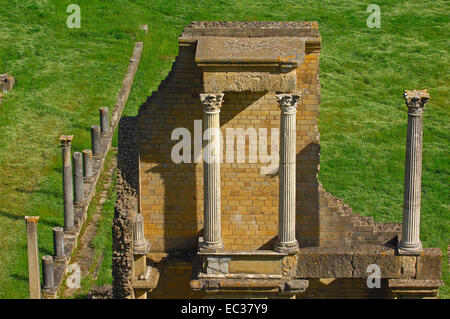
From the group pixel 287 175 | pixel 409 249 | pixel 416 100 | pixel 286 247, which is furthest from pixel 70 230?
pixel 416 100

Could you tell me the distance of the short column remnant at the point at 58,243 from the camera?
1109 inches

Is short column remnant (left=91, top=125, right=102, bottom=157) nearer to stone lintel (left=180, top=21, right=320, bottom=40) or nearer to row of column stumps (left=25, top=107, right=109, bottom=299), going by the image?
row of column stumps (left=25, top=107, right=109, bottom=299)

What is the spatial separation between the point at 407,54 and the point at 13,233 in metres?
19.4

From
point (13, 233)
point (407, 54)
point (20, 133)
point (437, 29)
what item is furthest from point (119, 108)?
point (437, 29)

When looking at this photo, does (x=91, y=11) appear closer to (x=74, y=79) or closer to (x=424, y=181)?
(x=74, y=79)

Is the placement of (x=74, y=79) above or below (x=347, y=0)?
below

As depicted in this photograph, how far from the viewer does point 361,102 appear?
39.8 metres

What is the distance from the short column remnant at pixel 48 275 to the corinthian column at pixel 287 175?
6.00 meters

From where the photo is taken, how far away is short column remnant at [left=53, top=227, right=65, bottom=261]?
28.2 meters

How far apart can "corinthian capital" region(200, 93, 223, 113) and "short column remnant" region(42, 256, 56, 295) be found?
627 cm

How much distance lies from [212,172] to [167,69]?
18.8 metres

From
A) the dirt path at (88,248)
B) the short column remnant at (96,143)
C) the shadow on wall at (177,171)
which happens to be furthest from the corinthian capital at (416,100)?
the short column remnant at (96,143)

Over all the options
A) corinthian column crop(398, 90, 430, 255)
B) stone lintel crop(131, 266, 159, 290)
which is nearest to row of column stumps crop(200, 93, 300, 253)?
stone lintel crop(131, 266, 159, 290)

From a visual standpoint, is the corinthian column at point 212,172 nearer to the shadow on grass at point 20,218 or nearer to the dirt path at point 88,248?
the dirt path at point 88,248
